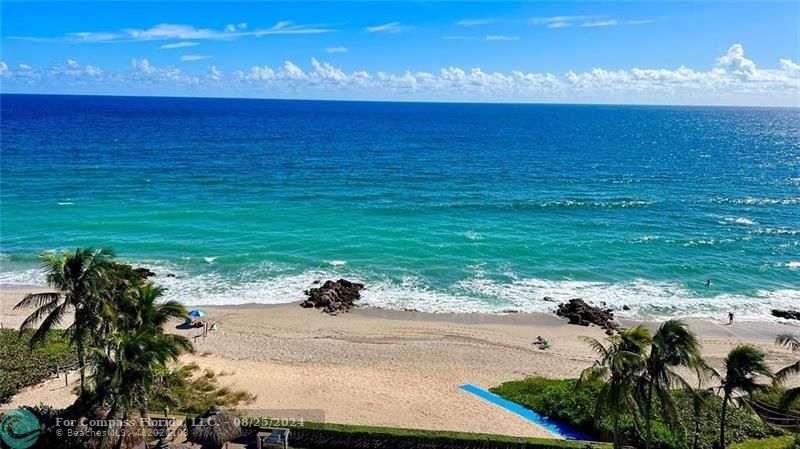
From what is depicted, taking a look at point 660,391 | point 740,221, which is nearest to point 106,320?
point 660,391

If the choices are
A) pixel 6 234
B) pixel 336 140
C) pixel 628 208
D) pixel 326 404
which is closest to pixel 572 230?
pixel 628 208

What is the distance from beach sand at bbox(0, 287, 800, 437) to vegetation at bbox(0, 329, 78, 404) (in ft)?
2.49

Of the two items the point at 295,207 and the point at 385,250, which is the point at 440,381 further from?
the point at 295,207

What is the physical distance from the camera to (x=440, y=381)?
29359mm

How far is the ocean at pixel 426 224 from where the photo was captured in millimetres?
43406

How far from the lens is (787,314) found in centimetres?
3897

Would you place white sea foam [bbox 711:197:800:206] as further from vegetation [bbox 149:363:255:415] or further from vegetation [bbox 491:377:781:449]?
vegetation [bbox 149:363:255:415]

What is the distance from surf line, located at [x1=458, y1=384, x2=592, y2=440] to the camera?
2364 cm

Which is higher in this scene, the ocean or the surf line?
the ocean

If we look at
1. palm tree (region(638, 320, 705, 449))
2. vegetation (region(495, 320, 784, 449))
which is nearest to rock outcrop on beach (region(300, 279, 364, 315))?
vegetation (region(495, 320, 784, 449))

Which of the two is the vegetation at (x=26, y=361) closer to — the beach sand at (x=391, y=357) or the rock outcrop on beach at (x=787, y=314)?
the beach sand at (x=391, y=357)

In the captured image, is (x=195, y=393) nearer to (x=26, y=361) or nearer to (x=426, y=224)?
(x=26, y=361)

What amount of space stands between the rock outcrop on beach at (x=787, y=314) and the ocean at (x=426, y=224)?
3.44 ft

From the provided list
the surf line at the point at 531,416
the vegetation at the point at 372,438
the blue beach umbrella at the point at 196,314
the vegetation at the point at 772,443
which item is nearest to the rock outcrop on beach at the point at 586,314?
the surf line at the point at 531,416
